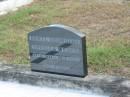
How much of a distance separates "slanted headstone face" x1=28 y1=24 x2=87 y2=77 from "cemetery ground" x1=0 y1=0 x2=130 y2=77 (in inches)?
36.9

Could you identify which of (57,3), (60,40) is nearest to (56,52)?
(60,40)

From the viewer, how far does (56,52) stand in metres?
5.27

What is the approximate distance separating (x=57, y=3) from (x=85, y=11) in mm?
1601

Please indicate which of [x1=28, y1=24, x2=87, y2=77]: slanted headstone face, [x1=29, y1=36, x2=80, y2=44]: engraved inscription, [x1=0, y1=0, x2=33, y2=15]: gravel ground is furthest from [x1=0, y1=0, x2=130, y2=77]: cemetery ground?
[x1=29, y1=36, x2=80, y2=44]: engraved inscription

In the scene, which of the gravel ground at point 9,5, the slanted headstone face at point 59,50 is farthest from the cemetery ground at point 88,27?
the slanted headstone face at point 59,50

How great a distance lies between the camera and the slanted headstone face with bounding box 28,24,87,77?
5074mm

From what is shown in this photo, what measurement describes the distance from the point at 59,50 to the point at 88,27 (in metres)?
3.93

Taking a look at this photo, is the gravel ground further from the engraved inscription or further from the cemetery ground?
the engraved inscription

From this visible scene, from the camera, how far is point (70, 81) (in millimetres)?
5094

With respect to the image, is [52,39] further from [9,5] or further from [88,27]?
[9,5]

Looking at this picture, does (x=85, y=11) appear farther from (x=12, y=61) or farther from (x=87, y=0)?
(x=12, y=61)

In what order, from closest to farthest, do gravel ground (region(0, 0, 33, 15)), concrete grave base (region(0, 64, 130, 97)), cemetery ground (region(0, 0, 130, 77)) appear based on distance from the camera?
concrete grave base (region(0, 64, 130, 97)) → cemetery ground (region(0, 0, 130, 77)) → gravel ground (region(0, 0, 33, 15))

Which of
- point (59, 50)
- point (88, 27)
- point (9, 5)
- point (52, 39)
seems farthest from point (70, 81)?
point (9, 5)

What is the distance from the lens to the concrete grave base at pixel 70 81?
4805 millimetres
